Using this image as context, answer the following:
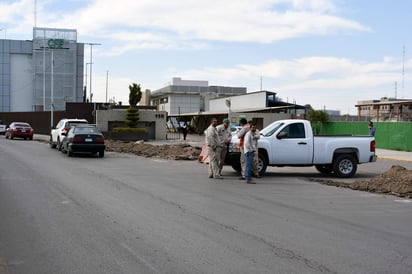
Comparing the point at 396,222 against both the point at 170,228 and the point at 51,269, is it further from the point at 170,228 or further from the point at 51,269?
the point at 51,269

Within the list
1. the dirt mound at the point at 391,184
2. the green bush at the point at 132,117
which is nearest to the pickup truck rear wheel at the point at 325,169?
the dirt mound at the point at 391,184

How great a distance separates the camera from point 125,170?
18.0 meters

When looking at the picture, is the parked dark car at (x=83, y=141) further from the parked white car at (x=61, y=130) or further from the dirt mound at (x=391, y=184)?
the dirt mound at (x=391, y=184)

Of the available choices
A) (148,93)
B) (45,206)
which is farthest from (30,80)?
(45,206)

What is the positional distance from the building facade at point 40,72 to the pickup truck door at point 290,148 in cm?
6476

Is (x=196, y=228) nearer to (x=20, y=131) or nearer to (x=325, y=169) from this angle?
(x=325, y=169)

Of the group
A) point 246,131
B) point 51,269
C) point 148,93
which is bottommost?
point 51,269

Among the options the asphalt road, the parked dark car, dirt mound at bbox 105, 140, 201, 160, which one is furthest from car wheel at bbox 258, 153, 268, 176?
the parked dark car

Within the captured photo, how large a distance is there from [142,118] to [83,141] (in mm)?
25190

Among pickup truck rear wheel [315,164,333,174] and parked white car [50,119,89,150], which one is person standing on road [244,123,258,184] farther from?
parked white car [50,119,89,150]

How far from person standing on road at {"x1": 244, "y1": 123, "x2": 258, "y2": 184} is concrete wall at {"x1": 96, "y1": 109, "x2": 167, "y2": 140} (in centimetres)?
3396

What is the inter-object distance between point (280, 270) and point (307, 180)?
410 inches

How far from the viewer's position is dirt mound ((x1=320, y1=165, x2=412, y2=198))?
1324 centimetres

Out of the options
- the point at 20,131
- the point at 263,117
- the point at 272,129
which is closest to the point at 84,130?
the point at 272,129
